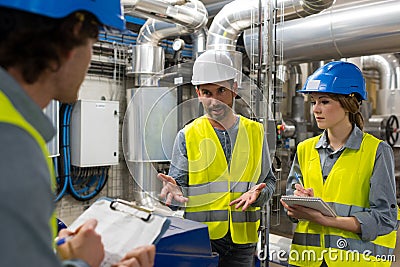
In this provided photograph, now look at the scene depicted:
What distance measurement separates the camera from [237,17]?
2949 millimetres

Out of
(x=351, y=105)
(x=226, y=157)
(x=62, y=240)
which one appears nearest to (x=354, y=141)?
(x=351, y=105)

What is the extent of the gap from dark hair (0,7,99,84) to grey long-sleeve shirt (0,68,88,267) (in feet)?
0.43

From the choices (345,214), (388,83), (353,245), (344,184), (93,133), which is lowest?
(353,245)

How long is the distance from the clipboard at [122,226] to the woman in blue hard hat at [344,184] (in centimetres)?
87

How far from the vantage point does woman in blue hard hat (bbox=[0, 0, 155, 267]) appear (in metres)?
0.49

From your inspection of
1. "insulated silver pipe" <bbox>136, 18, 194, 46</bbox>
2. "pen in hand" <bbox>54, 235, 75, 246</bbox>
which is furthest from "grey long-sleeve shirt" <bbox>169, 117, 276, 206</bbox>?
"insulated silver pipe" <bbox>136, 18, 194, 46</bbox>

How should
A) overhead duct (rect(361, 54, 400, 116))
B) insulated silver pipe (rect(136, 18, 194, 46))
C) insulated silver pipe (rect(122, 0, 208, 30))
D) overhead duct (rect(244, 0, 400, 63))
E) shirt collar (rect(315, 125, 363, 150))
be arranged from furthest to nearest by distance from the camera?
overhead duct (rect(361, 54, 400, 116)), insulated silver pipe (rect(136, 18, 194, 46)), insulated silver pipe (rect(122, 0, 208, 30)), overhead duct (rect(244, 0, 400, 63)), shirt collar (rect(315, 125, 363, 150))

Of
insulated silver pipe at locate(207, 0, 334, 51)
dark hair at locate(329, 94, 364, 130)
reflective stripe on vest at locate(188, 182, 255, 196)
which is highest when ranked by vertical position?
insulated silver pipe at locate(207, 0, 334, 51)

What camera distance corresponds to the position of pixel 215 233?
1.67 meters

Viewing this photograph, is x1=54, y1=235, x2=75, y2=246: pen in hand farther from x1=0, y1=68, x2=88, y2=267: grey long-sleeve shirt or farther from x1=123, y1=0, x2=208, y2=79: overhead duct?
x1=123, y1=0, x2=208, y2=79: overhead duct

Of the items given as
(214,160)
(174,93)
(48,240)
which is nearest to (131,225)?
(48,240)

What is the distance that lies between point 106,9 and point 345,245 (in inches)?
53.5

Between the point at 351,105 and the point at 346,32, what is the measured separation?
4.74ft

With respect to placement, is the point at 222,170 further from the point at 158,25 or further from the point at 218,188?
the point at 158,25
